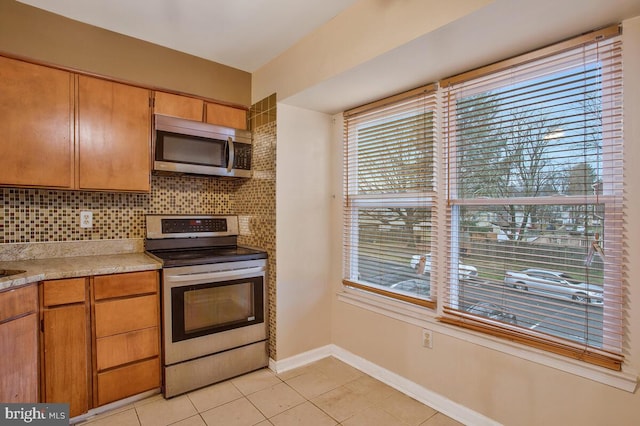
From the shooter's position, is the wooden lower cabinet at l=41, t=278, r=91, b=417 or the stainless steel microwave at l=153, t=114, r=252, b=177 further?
the stainless steel microwave at l=153, t=114, r=252, b=177

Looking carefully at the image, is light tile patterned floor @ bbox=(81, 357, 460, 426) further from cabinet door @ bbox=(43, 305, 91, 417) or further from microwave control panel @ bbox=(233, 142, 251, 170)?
microwave control panel @ bbox=(233, 142, 251, 170)

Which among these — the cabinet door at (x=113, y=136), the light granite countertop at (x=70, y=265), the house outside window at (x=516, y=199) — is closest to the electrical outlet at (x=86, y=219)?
the light granite countertop at (x=70, y=265)

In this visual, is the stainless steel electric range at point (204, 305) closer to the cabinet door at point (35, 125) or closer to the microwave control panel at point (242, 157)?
the microwave control panel at point (242, 157)

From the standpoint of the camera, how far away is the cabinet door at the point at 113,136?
7.25ft

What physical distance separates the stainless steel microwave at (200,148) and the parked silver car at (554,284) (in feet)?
6.89

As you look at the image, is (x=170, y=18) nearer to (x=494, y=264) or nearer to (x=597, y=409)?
(x=494, y=264)

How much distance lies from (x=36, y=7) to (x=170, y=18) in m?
0.78

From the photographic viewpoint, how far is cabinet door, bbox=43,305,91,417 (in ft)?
6.12

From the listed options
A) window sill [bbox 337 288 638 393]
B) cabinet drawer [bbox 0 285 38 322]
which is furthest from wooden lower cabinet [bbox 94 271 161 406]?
window sill [bbox 337 288 638 393]

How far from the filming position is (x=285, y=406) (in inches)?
84.3

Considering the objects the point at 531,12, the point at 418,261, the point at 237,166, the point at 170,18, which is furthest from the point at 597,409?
the point at 170,18

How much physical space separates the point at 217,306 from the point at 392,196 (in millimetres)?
1506

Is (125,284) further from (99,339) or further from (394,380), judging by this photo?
(394,380)

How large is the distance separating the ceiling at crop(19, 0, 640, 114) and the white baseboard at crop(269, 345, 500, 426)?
202cm
